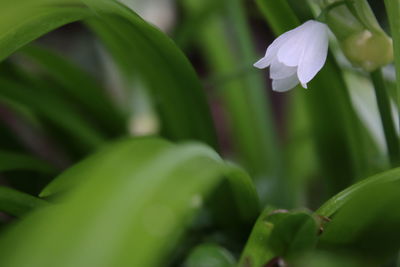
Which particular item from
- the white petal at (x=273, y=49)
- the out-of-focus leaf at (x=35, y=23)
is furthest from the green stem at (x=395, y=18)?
the out-of-focus leaf at (x=35, y=23)

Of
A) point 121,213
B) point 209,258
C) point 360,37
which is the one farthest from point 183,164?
point 360,37

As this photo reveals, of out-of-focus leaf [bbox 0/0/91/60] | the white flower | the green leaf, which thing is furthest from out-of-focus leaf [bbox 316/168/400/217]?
out-of-focus leaf [bbox 0/0/91/60]

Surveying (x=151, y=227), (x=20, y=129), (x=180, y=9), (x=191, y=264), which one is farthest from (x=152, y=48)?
(x=180, y=9)

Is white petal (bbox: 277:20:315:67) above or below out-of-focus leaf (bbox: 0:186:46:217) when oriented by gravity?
above

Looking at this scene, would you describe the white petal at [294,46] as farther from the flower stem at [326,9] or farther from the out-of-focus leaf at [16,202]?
the out-of-focus leaf at [16,202]

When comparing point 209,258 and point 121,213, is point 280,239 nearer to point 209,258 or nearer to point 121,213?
point 209,258

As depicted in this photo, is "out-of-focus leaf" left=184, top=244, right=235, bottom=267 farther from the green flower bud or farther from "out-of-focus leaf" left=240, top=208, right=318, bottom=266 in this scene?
the green flower bud
